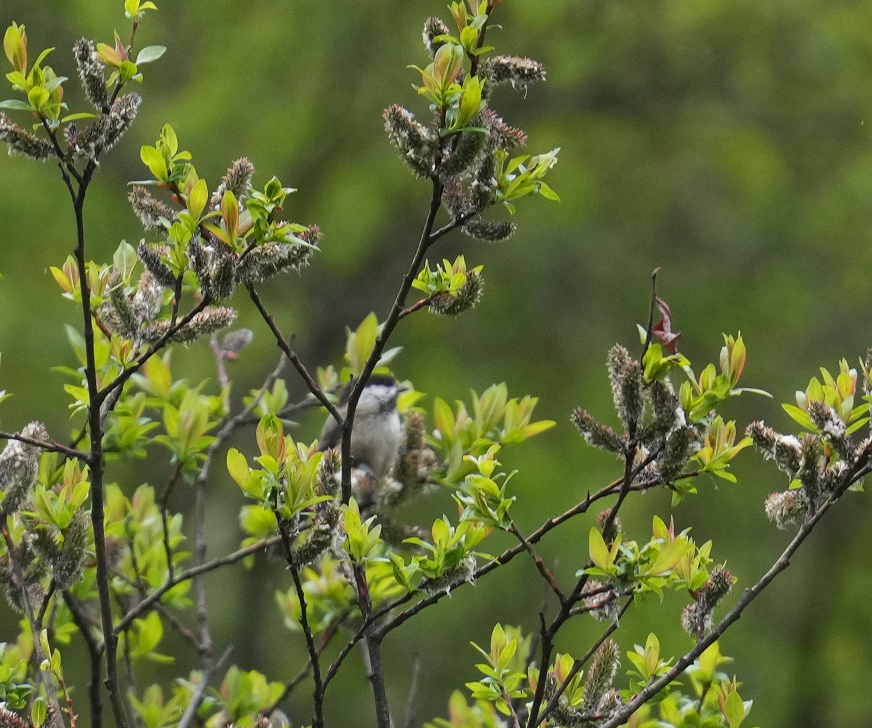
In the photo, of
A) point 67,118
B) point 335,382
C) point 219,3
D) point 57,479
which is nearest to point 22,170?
point 219,3

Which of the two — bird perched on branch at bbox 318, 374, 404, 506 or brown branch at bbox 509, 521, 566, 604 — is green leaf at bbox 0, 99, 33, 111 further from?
bird perched on branch at bbox 318, 374, 404, 506

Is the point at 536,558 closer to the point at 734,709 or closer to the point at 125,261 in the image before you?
the point at 734,709

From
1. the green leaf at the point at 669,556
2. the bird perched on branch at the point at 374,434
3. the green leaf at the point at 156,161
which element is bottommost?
the green leaf at the point at 669,556

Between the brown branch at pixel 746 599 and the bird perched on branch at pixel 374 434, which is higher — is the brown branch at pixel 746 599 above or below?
below

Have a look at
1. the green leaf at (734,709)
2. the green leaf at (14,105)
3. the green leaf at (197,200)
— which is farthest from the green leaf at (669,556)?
the green leaf at (14,105)

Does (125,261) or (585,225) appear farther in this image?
(585,225)

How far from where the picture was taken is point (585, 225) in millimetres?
9711

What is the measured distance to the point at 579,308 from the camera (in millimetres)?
9914

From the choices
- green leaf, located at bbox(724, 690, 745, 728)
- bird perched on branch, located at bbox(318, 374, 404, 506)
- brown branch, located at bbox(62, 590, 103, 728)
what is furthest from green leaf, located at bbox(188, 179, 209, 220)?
bird perched on branch, located at bbox(318, 374, 404, 506)

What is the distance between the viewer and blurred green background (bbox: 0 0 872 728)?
9.28 meters

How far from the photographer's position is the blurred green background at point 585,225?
9.28 meters

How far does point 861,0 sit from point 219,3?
5727 mm

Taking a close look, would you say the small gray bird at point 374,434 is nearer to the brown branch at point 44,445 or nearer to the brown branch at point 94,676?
the brown branch at point 94,676

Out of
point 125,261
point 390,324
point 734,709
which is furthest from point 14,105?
point 734,709
